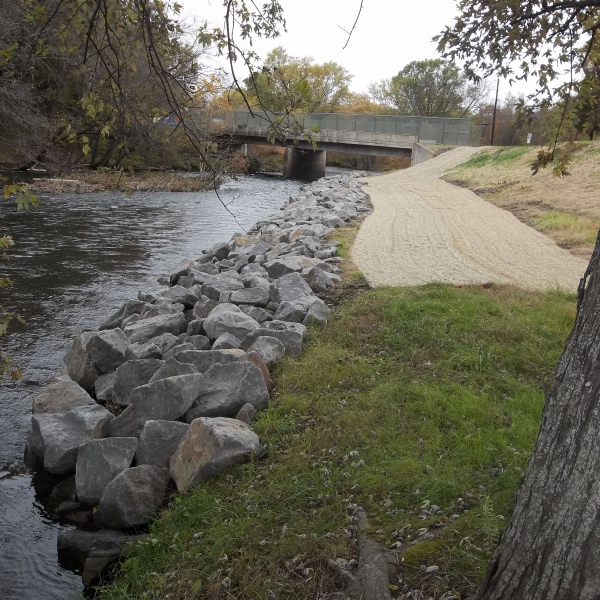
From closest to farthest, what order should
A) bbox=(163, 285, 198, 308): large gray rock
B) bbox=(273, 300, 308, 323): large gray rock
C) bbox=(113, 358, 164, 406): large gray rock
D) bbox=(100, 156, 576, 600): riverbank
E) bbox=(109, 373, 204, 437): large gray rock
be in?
bbox=(100, 156, 576, 600): riverbank → bbox=(109, 373, 204, 437): large gray rock → bbox=(113, 358, 164, 406): large gray rock → bbox=(273, 300, 308, 323): large gray rock → bbox=(163, 285, 198, 308): large gray rock

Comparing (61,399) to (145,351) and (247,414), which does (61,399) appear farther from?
(247,414)

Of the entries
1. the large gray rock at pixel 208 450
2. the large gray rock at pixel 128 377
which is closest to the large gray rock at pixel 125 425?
the large gray rock at pixel 128 377

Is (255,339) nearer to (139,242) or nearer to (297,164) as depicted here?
(139,242)

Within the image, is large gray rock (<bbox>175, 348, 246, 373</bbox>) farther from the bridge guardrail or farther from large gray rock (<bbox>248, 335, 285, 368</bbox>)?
the bridge guardrail

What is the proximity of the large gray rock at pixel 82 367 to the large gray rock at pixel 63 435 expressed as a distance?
110 centimetres

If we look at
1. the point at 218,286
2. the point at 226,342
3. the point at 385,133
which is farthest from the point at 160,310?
the point at 385,133

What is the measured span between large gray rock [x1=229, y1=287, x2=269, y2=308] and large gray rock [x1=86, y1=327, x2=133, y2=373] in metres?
1.90

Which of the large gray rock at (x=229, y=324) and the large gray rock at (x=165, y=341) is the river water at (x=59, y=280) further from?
the large gray rock at (x=229, y=324)

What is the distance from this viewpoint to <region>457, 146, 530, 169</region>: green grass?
86.8 feet

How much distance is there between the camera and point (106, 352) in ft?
23.3

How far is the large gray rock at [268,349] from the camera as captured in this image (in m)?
6.66

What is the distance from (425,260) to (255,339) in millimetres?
4407

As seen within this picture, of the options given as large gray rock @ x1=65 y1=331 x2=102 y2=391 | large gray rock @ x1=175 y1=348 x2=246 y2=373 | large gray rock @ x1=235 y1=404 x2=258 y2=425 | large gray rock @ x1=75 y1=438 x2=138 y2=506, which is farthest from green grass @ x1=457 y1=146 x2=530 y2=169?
large gray rock @ x1=75 y1=438 x2=138 y2=506

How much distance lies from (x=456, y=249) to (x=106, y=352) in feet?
22.1
